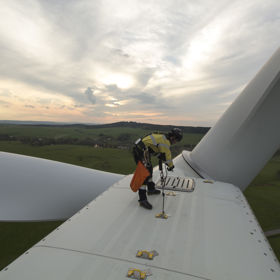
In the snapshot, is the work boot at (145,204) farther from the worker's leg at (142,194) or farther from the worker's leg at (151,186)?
the worker's leg at (151,186)

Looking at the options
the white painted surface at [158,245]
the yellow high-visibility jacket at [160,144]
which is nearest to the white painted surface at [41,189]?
the white painted surface at [158,245]

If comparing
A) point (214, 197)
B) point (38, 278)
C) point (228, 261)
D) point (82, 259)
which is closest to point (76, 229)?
point (82, 259)

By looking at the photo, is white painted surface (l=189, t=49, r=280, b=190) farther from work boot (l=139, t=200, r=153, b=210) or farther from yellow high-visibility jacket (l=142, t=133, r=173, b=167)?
work boot (l=139, t=200, r=153, b=210)

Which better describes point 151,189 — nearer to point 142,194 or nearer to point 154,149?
point 142,194

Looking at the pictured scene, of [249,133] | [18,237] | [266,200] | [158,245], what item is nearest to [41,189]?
[158,245]

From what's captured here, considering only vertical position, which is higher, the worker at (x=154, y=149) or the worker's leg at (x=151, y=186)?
the worker at (x=154, y=149)
